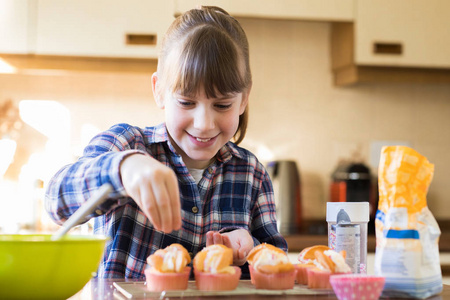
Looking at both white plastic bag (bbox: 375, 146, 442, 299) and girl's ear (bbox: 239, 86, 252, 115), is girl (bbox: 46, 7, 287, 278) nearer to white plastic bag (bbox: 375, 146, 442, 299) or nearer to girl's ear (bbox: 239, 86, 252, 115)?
girl's ear (bbox: 239, 86, 252, 115)

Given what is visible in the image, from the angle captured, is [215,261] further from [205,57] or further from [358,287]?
[205,57]

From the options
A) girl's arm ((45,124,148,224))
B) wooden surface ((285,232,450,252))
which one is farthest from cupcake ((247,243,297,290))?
wooden surface ((285,232,450,252))

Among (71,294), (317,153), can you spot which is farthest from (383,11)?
(71,294)

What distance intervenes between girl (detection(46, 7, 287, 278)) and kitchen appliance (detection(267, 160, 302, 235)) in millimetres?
1165

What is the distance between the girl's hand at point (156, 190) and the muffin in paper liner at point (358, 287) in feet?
0.72

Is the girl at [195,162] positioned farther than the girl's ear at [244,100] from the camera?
No

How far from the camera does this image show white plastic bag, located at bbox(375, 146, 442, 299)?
0.78 metres

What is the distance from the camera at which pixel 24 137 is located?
2.54 metres

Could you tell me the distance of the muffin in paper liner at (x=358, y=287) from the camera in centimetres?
72

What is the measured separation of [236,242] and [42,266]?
0.40m

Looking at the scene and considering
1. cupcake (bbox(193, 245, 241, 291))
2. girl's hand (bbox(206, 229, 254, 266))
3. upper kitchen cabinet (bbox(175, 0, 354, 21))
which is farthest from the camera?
upper kitchen cabinet (bbox(175, 0, 354, 21))

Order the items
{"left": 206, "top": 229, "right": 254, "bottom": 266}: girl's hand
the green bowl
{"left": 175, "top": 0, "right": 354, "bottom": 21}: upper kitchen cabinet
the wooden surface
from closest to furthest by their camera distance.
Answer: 1. the green bowl
2. {"left": 206, "top": 229, "right": 254, "bottom": 266}: girl's hand
3. the wooden surface
4. {"left": 175, "top": 0, "right": 354, "bottom": 21}: upper kitchen cabinet

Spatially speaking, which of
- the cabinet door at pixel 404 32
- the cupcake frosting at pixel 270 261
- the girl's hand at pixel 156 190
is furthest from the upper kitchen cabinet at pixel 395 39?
the girl's hand at pixel 156 190

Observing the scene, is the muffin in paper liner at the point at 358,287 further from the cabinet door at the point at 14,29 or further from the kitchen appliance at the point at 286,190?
the cabinet door at the point at 14,29
